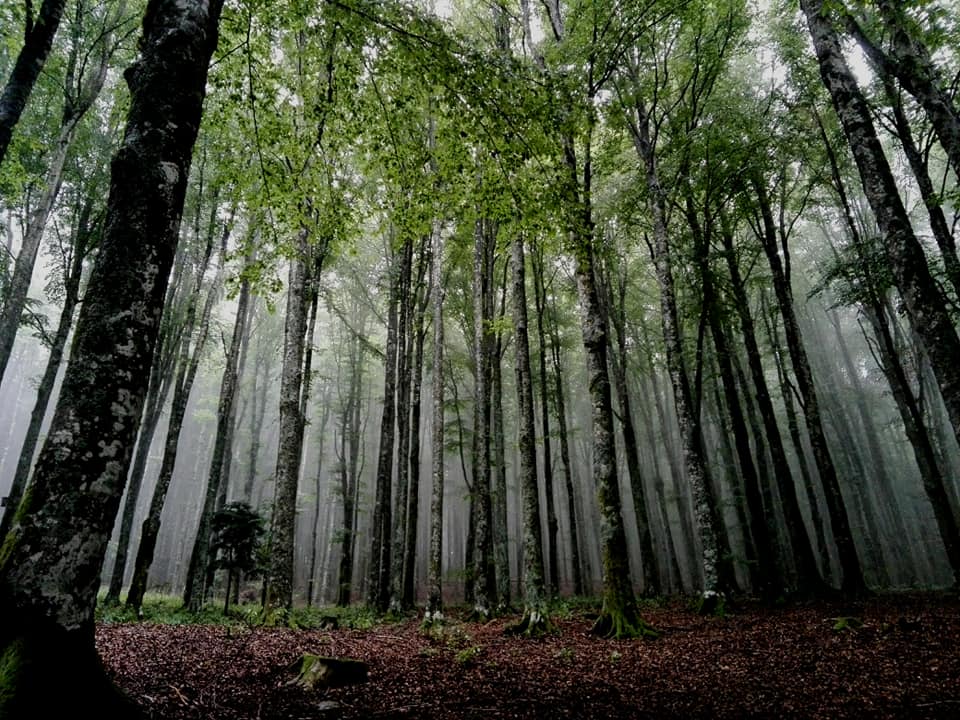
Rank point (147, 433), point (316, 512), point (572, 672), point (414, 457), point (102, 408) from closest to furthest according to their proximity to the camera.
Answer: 1. point (102, 408)
2. point (572, 672)
3. point (414, 457)
4. point (147, 433)
5. point (316, 512)

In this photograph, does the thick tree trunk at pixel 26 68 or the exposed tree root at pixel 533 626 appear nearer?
the thick tree trunk at pixel 26 68

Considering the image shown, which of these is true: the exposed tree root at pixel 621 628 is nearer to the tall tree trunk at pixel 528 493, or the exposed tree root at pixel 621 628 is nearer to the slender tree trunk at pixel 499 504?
the tall tree trunk at pixel 528 493

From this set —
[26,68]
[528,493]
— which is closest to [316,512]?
[528,493]

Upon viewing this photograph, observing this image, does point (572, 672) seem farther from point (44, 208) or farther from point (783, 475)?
point (44, 208)

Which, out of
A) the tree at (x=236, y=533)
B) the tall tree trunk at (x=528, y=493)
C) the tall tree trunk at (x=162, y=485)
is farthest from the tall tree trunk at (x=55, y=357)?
the tall tree trunk at (x=528, y=493)

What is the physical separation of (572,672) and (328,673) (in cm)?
260

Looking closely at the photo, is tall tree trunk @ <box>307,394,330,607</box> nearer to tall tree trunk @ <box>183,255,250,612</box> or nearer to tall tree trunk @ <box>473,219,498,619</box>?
tall tree trunk @ <box>183,255,250,612</box>

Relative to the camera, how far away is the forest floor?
3762 millimetres

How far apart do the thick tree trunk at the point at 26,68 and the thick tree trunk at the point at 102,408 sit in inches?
176

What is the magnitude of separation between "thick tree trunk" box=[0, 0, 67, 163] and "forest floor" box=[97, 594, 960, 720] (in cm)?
685

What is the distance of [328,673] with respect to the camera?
4430 mm

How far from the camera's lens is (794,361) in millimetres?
13305

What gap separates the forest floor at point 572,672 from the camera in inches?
148

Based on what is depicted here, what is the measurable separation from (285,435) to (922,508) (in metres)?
46.7
